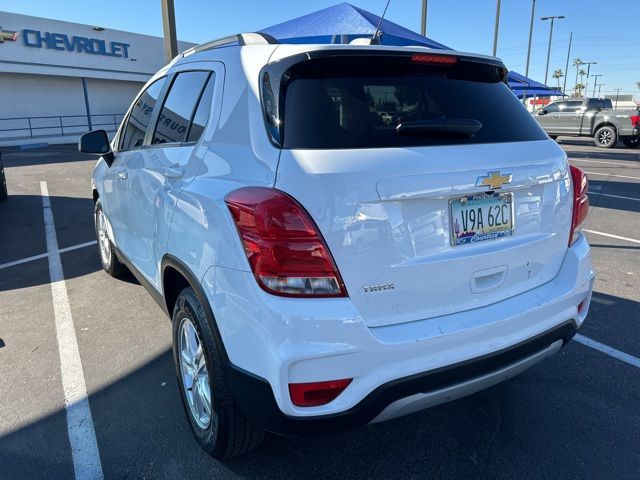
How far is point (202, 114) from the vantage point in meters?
2.55

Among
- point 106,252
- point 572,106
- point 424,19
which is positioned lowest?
point 106,252

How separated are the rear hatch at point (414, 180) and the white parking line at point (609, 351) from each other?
4.64 feet

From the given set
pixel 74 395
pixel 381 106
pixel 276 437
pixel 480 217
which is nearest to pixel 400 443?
pixel 276 437

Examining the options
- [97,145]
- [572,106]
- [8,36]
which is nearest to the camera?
[97,145]

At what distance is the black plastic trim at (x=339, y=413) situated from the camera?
1.89m

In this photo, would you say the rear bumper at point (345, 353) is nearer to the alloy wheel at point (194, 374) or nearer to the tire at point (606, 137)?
the alloy wheel at point (194, 374)

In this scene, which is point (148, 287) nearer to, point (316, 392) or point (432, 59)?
point (316, 392)

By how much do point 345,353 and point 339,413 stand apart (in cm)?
25

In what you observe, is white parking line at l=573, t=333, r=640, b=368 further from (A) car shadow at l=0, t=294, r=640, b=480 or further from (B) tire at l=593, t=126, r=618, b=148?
(B) tire at l=593, t=126, r=618, b=148

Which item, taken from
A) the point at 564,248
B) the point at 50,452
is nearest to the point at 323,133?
the point at 564,248

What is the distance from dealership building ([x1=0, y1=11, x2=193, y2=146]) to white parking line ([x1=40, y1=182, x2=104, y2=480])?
76.1ft

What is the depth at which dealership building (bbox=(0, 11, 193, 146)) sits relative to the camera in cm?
2647

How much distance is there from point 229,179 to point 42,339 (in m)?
2.56

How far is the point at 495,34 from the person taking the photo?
74.9 feet
